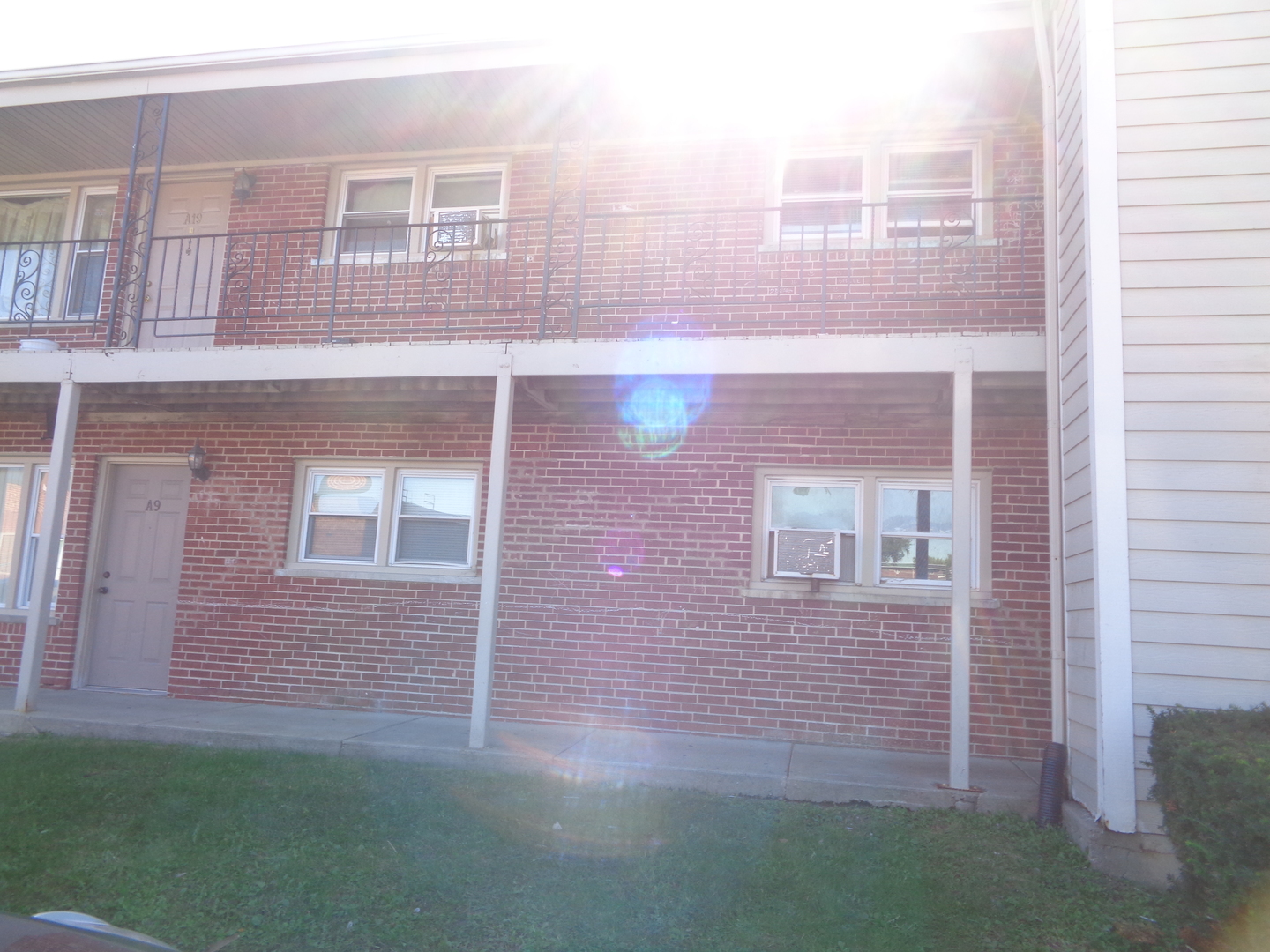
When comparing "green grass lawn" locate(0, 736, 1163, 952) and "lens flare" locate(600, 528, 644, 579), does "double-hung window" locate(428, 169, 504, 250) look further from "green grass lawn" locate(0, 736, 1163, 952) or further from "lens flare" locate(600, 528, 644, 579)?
"green grass lawn" locate(0, 736, 1163, 952)

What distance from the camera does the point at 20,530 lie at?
8.37 meters

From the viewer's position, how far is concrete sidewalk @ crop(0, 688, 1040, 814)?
5305 mm

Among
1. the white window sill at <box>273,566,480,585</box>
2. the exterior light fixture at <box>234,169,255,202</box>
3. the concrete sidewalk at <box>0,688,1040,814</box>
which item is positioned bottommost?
the concrete sidewalk at <box>0,688,1040,814</box>

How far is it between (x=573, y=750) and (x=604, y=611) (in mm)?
1328

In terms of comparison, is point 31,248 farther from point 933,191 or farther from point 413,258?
point 933,191

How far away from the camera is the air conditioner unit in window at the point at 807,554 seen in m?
6.79

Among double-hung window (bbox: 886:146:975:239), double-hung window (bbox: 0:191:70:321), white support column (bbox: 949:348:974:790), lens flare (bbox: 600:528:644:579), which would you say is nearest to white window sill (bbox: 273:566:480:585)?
lens flare (bbox: 600:528:644:579)

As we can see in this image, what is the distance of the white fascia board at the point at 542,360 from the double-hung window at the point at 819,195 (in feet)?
6.26

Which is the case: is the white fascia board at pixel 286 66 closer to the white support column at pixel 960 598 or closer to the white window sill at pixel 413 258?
the white window sill at pixel 413 258

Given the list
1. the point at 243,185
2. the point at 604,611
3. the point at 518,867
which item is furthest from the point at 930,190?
the point at 243,185

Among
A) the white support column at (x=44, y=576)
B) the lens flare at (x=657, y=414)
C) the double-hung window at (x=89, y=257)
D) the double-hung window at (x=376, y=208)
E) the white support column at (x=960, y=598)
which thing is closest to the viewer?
the white support column at (x=960, y=598)

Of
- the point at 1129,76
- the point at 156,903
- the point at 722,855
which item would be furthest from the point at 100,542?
the point at 1129,76

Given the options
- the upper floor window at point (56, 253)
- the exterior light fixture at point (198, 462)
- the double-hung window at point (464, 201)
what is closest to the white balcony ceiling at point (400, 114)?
the double-hung window at point (464, 201)

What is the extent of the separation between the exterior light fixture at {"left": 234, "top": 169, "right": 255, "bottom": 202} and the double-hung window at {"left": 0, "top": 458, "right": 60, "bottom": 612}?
2.97m
